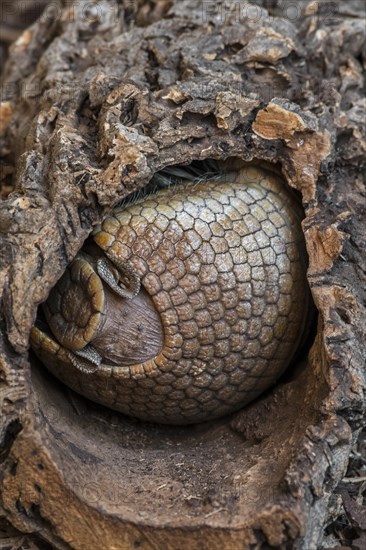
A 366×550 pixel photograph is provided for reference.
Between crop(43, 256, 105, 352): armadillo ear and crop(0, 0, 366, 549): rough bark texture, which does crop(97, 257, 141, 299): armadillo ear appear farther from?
crop(0, 0, 366, 549): rough bark texture

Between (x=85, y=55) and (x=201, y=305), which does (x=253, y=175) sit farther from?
(x=85, y=55)

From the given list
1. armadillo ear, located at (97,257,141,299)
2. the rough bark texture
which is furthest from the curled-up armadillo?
the rough bark texture

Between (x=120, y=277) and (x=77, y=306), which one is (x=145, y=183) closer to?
(x=120, y=277)

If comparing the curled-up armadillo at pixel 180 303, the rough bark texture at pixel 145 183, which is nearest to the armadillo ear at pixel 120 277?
the curled-up armadillo at pixel 180 303

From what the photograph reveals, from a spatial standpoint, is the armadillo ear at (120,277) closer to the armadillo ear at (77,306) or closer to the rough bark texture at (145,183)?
the armadillo ear at (77,306)

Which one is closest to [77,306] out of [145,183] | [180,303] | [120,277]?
[120,277]
